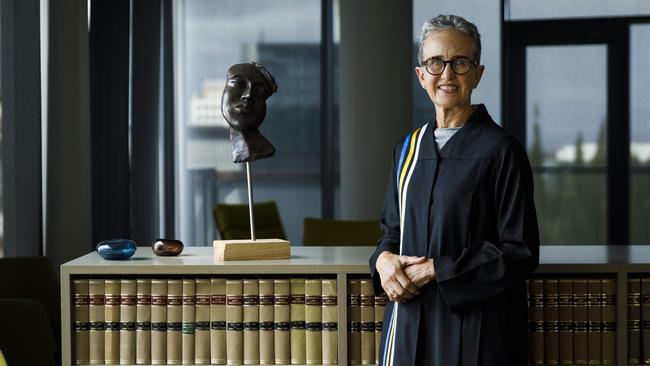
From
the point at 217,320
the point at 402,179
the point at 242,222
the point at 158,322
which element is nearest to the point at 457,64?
the point at 402,179

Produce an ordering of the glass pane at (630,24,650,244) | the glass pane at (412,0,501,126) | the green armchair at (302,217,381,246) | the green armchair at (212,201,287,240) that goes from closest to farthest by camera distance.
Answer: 1. the green armchair at (302,217,381,246)
2. the green armchair at (212,201,287,240)
3. the glass pane at (630,24,650,244)
4. the glass pane at (412,0,501,126)

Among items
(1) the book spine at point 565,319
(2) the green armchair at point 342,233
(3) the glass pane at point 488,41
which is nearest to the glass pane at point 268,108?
(3) the glass pane at point 488,41

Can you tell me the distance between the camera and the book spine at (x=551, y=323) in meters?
2.55

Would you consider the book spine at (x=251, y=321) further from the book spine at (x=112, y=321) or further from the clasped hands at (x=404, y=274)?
the clasped hands at (x=404, y=274)

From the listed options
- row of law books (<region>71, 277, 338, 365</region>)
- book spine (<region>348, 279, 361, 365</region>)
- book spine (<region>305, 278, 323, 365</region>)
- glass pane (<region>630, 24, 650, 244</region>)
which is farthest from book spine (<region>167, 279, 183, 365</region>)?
glass pane (<region>630, 24, 650, 244</region>)

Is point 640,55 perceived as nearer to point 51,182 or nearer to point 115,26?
point 115,26

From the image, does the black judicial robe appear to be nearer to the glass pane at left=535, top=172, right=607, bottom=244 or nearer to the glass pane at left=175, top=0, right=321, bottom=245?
the glass pane at left=535, top=172, right=607, bottom=244

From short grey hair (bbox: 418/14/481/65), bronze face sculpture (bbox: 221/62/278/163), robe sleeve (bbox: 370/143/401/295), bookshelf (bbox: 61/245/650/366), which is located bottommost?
bookshelf (bbox: 61/245/650/366)

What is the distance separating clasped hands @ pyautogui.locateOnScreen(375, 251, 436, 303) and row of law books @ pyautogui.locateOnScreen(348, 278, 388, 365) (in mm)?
314

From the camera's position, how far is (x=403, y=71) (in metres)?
6.85

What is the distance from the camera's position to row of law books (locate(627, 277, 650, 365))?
99.9 inches

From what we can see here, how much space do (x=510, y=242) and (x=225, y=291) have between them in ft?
3.15

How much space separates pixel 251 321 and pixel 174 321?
0.81 ft

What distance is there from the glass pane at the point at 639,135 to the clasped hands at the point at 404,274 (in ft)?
18.1
